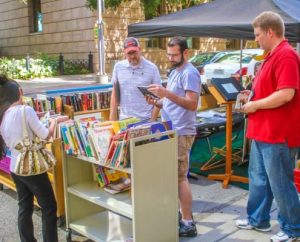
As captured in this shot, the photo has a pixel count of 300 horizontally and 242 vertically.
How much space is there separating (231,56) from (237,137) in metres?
7.61

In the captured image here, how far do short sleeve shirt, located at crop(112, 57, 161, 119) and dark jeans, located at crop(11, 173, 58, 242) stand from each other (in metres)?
1.45

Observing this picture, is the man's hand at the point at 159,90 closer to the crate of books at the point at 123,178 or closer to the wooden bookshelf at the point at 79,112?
the crate of books at the point at 123,178

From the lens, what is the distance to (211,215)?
4707 millimetres

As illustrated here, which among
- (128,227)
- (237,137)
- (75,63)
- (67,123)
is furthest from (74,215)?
(75,63)

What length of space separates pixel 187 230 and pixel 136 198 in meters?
0.99

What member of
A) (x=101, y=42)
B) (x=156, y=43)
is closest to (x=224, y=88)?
(x=101, y=42)

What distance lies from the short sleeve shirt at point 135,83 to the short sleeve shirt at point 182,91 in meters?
0.59

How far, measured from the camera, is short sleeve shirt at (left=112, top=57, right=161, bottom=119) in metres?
4.62

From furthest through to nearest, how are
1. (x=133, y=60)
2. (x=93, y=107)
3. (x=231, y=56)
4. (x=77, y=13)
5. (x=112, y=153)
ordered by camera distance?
(x=77, y=13) < (x=231, y=56) < (x=93, y=107) < (x=133, y=60) < (x=112, y=153)

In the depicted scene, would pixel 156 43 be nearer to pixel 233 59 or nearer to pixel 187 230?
pixel 233 59

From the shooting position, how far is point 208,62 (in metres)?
15.3

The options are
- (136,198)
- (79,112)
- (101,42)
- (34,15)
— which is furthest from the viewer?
(34,15)

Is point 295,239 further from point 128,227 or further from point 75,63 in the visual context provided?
point 75,63

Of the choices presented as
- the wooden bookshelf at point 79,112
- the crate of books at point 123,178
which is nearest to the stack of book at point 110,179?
the crate of books at point 123,178
